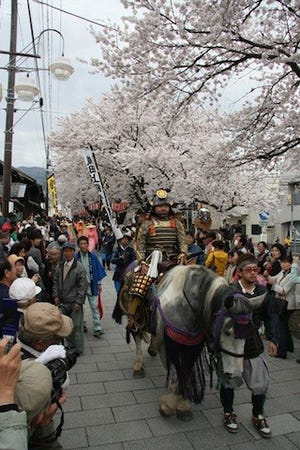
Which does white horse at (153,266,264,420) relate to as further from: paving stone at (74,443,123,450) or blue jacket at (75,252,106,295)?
blue jacket at (75,252,106,295)

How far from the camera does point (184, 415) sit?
378cm

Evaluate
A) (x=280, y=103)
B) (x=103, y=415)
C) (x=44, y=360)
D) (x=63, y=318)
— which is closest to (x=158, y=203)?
(x=103, y=415)

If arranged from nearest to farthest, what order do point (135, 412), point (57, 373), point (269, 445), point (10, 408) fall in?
1. point (10, 408)
2. point (57, 373)
3. point (269, 445)
4. point (135, 412)

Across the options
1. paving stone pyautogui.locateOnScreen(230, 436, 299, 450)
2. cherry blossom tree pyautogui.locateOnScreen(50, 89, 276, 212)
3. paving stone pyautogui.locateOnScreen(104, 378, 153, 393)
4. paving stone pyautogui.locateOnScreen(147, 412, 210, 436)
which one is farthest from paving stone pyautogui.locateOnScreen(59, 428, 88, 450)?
cherry blossom tree pyautogui.locateOnScreen(50, 89, 276, 212)

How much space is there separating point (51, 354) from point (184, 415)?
2.30m

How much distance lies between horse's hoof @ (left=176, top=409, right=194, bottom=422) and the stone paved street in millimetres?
46

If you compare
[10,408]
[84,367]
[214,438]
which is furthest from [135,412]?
[10,408]

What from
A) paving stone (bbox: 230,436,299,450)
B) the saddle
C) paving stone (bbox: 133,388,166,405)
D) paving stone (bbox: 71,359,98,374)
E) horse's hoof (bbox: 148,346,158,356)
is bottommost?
paving stone (bbox: 230,436,299,450)

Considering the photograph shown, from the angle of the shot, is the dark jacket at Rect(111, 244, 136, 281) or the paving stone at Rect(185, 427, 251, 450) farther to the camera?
the dark jacket at Rect(111, 244, 136, 281)

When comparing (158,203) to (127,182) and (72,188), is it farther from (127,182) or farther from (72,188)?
(72,188)

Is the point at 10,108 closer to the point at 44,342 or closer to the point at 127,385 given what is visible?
the point at 127,385

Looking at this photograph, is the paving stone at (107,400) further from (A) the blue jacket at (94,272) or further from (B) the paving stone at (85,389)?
(A) the blue jacket at (94,272)

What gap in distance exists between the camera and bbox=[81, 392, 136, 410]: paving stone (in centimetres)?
410

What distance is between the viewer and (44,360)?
2053 mm
